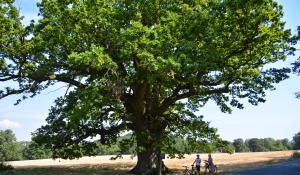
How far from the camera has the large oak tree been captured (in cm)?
2661

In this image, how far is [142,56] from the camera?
1013 inches

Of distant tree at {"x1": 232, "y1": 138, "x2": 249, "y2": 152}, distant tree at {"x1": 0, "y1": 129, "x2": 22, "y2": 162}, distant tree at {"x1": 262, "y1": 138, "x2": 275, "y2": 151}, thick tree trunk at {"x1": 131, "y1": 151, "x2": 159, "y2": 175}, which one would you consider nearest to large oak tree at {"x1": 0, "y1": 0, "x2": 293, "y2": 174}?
thick tree trunk at {"x1": 131, "y1": 151, "x2": 159, "y2": 175}

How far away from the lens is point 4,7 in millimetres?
28703

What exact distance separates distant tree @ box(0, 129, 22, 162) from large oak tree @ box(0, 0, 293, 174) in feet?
280

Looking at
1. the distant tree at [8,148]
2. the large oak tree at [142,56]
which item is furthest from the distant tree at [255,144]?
the large oak tree at [142,56]

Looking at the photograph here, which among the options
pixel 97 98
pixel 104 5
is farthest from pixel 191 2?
pixel 97 98

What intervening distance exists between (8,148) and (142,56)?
4090 inches

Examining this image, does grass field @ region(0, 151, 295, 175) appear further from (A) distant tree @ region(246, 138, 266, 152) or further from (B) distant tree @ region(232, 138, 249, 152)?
(A) distant tree @ region(246, 138, 266, 152)

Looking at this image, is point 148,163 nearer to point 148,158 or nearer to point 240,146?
point 148,158

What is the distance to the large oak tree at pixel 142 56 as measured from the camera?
87.3ft

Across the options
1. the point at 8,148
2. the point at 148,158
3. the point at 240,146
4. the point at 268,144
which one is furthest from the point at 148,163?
the point at 268,144

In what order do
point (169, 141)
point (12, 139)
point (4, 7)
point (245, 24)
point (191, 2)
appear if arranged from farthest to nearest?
1. point (12, 139)
2. point (169, 141)
3. point (191, 2)
4. point (4, 7)
5. point (245, 24)

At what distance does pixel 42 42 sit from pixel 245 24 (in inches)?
495

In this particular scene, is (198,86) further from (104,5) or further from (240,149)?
(240,149)
